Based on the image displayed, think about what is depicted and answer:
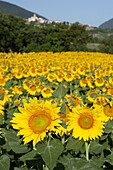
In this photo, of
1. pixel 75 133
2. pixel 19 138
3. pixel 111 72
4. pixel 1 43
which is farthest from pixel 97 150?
pixel 1 43

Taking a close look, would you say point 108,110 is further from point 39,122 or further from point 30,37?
point 30,37

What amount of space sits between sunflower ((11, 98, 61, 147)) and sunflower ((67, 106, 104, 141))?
0.68 ft

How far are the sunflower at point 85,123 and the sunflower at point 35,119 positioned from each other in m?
0.21

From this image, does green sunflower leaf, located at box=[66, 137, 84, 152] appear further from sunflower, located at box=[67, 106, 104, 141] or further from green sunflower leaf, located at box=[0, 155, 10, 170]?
green sunflower leaf, located at box=[0, 155, 10, 170]

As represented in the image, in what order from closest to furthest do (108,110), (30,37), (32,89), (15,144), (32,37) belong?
1. (15,144)
2. (108,110)
3. (32,89)
4. (32,37)
5. (30,37)

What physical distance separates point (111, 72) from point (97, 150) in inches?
228

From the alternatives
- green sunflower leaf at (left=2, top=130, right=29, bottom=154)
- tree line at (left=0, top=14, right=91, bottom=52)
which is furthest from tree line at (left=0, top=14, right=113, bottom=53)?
green sunflower leaf at (left=2, top=130, right=29, bottom=154)

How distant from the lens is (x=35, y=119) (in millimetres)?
1452

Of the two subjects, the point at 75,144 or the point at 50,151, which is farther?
the point at 75,144

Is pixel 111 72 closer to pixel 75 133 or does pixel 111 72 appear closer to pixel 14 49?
pixel 75 133

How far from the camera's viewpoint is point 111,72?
24.5ft

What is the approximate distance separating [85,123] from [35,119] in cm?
42

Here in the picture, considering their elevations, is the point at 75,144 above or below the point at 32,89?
below

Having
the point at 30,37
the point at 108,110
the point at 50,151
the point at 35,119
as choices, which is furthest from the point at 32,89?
the point at 30,37
